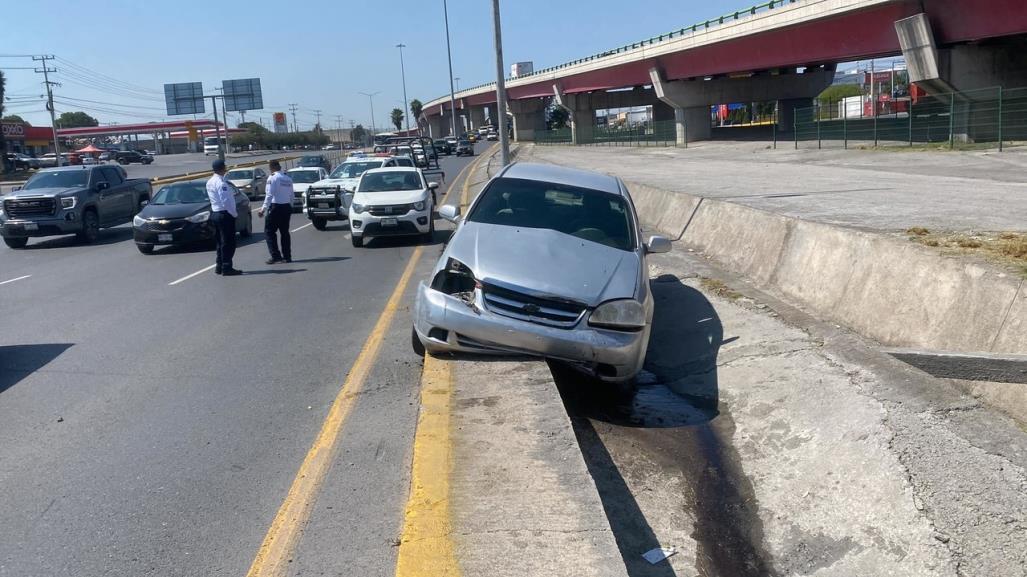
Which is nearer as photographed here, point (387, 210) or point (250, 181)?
point (387, 210)

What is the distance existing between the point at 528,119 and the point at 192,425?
107 metres

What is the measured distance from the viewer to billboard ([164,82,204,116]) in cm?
7269

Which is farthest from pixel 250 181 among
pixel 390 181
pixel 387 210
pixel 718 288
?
pixel 718 288

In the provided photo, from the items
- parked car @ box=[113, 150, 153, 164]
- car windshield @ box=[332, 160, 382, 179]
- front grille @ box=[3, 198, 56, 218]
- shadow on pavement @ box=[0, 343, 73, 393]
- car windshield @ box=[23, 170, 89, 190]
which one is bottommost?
shadow on pavement @ box=[0, 343, 73, 393]

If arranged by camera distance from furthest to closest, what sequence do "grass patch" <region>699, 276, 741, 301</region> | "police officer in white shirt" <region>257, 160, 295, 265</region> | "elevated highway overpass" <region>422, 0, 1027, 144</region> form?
"elevated highway overpass" <region>422, 0, 1027, 144</region> < "police officer in white shirt" <region>257, 160, 295, 265</region> < "grass patch" <region>699, 276, 741, 301</region>

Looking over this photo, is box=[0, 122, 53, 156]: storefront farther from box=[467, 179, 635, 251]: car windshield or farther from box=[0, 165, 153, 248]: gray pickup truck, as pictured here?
box=[467, 179, 635, 251]: car windshield

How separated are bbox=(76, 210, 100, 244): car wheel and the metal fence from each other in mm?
26412

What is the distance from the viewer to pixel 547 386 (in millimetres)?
6512

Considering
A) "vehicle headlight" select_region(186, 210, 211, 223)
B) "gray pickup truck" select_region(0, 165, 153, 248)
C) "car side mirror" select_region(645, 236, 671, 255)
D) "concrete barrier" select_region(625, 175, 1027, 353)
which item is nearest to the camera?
"concrete barrier" select_region(625, 175, 1027, 353)

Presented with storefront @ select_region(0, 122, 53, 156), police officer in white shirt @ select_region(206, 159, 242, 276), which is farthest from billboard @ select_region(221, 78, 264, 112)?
police officer in white shirt @ select_region(206, 159, 242, 276)

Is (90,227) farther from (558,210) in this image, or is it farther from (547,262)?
(547,262)

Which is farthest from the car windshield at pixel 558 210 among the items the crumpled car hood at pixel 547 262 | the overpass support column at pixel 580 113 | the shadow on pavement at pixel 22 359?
the overpass support column at pixel 580 113

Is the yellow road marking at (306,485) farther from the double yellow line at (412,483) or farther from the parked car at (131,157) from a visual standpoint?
the parked car at (131,157)

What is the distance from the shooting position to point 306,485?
17.3 feet
